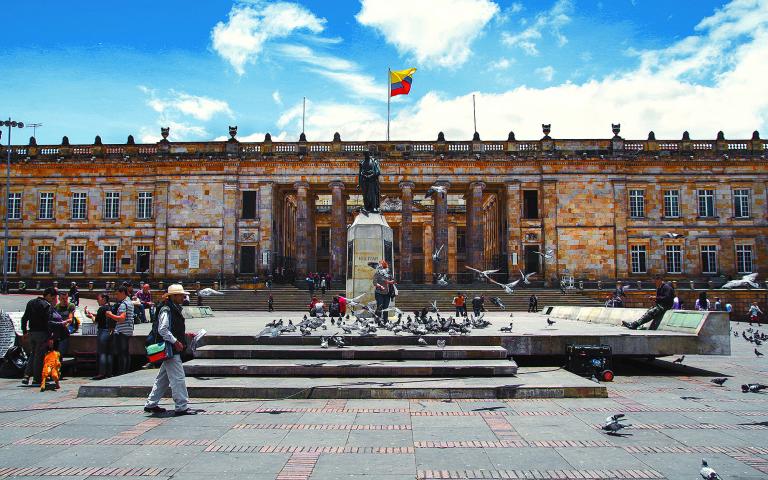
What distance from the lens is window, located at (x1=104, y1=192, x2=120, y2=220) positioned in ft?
155

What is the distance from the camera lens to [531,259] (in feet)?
152

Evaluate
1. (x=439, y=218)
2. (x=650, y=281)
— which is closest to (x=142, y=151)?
(x=439, y=218)

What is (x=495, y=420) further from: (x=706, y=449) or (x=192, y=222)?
(x=192, y=222)

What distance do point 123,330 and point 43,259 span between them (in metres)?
39.9

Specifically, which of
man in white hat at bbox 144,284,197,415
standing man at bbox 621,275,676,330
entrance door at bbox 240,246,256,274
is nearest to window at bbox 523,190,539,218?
entrance door at bbox 240,246,256,274

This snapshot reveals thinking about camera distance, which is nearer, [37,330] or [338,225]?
[37,330]

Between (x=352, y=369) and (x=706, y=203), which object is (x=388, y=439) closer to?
(x=352, y=369)

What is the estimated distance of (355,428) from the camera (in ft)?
26.9

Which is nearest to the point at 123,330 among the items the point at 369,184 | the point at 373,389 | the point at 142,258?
the point at 373,389

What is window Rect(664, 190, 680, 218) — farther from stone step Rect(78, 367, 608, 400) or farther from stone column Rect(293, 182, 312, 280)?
stone step Rect(78, 367, 608, 400)

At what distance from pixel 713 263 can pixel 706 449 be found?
43758mm

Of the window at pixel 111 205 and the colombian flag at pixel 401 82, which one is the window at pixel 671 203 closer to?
the colombian flag at pixel 401 82

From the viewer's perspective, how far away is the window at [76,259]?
47.0 meters

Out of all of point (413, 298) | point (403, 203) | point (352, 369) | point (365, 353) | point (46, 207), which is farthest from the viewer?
point (46, 207)
